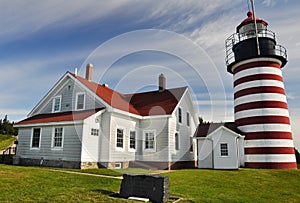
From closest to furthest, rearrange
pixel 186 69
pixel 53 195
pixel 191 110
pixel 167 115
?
pixel 53 195 < pixel 186 69 < pixel 167 115 < pixel 191 110

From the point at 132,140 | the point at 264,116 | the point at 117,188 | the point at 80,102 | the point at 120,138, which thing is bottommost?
the point at 117,188

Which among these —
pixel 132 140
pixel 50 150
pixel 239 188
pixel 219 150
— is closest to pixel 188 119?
pixel 219 150

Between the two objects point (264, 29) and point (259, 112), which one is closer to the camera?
point (259, 112)

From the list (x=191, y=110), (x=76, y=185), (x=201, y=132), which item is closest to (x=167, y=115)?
(x=201, y=132)

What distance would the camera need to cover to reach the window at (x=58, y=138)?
15.1 m

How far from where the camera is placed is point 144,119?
59.7 ft

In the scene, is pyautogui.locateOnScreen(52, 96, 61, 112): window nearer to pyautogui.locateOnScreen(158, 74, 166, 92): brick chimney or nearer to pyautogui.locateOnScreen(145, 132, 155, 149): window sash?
pyautogui.locateOnScreen(145, 132, 155, 149): window sash

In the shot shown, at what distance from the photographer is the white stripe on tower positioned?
1688cm

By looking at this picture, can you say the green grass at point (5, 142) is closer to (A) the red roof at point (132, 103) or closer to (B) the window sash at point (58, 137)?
(A) the red roof at point (132, 103)

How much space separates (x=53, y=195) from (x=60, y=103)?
11794 mm

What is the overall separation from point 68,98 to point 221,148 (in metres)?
11.6

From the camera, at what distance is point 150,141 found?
17719mm

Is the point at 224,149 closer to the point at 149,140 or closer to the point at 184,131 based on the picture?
the point at 184,131

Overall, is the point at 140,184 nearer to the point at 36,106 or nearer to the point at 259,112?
the point at 259,112
